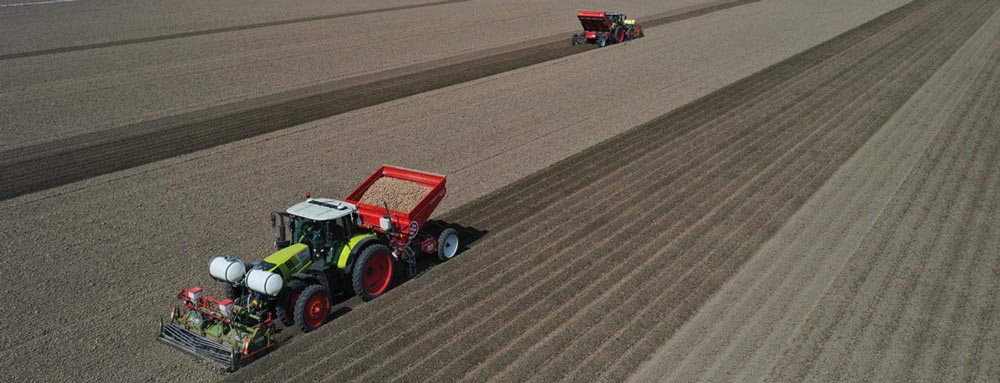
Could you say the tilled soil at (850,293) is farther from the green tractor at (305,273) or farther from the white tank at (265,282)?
the white tank at (265,282)

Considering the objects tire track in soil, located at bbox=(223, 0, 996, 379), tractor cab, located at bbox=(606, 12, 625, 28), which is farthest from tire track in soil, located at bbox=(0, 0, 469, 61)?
tire track in soil, located at bbox=(223, 0, 996, 379)

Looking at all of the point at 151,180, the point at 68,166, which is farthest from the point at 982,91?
the point at 68,166

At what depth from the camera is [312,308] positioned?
11.1m

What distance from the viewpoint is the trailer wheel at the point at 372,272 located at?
11.7 m

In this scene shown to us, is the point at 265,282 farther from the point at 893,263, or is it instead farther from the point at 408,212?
the point at 893,263

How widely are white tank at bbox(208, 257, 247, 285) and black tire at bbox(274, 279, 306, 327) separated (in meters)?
0.75

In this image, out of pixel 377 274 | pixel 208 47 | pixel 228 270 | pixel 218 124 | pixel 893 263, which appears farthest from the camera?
pixel 208 47

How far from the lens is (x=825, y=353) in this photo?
10.5 metres

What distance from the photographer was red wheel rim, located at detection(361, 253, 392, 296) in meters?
12.1

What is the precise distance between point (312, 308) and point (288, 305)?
0.46 metres

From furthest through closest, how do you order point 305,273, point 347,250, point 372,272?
point 372,272, point 347,250, point 305,273

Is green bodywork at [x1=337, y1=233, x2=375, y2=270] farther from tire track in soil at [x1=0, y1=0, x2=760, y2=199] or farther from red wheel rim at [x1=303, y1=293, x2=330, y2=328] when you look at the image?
tire track in soil at [x1=0, y1=0, x2=760, y2=199]

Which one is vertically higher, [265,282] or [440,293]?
[265,282]

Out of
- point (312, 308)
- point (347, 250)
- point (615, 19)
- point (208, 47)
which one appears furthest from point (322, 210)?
point (615, 19)
